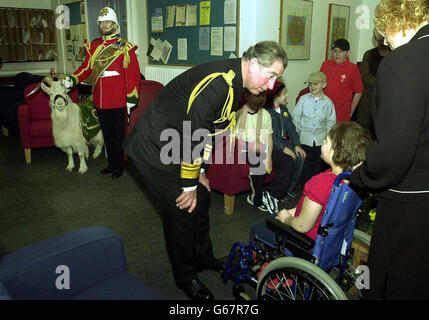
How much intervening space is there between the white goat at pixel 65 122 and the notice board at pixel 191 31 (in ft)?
5.43

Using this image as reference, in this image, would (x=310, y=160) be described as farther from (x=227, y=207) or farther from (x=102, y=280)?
(x=102, y=280)

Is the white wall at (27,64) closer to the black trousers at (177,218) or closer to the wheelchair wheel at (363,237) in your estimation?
the black trousers at (177,218)

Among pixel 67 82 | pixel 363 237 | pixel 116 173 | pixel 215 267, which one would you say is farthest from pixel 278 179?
pixel 67 82

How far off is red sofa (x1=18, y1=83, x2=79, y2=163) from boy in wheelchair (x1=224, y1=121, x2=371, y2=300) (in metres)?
3.61

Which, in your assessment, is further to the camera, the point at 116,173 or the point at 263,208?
the point at 116,173

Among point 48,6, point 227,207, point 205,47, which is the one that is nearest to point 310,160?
point 227,207

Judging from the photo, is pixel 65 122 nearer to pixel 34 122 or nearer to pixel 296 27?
pixel 34 122

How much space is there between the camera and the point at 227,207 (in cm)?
312

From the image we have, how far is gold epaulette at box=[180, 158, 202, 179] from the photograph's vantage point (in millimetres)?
1720

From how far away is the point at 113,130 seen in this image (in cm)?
384

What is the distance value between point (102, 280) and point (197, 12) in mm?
3982

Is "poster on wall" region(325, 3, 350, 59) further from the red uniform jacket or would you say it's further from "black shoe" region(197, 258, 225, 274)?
"black shoe" region(197, 258, 225, 274)

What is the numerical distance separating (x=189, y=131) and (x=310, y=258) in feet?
→ 2.57

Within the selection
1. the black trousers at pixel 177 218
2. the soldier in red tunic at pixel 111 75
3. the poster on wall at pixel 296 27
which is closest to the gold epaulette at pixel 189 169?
the black trousers at pixel 177 218
